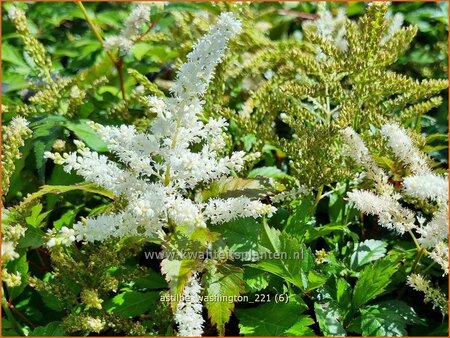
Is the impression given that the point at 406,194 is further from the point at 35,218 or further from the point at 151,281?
the point at 35,218

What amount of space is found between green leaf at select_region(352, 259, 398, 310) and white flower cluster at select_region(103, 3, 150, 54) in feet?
4.23

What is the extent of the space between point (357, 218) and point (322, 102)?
448mm

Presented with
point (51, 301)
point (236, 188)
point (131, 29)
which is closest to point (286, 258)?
point (236, 188)

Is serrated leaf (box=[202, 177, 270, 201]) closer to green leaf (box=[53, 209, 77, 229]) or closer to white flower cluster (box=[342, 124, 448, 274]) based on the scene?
white flower cluster (box=[342, 124, 448, 274])

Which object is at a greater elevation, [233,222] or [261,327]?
[233,222]

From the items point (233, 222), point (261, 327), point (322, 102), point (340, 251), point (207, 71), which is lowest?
point (261, 327)

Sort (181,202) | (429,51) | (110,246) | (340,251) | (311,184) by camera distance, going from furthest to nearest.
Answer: (429,51)
(340,251)
(311,184)
(110,246)
(181,202)

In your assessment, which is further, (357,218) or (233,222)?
(357,218)

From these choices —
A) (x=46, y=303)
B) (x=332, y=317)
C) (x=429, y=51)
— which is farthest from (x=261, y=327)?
(x=429, y=51)

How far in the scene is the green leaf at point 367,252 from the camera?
1920mm

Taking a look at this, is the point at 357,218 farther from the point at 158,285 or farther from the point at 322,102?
the point at 158,285

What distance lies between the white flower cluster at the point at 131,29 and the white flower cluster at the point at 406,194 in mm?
996

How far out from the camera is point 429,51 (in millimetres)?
3023

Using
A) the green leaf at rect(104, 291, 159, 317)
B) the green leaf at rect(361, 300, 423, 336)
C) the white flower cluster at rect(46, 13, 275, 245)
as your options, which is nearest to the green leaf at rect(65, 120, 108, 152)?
the white flower cluster at rect(46, 13, 275, 245)
